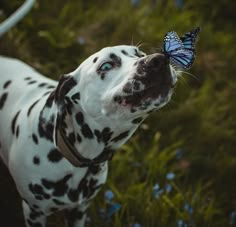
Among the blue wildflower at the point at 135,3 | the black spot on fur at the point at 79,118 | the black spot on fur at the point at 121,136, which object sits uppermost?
the black spot on fur at the point at 79,118

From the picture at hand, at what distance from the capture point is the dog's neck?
229 centimetres

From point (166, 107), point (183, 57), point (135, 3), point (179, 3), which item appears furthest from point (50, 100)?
point (179, 3)

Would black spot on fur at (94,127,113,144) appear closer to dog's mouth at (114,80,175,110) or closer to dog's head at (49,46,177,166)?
dog's head at (49,46,177,166)

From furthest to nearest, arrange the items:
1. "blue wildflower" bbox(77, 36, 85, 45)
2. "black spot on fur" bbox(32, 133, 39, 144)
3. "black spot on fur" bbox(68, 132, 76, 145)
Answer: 1. "blue wildflower" bbox(77, 36, 85, 45)
2. "black spot on fur" bbox(32, 133, 39, 144)
3. "black spot on fur" bbox(68, 132, 76, 145)

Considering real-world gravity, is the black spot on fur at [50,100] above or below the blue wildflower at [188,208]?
above

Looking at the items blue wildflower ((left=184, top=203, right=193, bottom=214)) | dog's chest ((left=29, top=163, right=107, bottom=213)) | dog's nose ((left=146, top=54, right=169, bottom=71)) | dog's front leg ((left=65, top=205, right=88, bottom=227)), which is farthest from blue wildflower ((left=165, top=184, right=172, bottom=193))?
dog's nose ((left=146, top=54, right=169, bottom=71))

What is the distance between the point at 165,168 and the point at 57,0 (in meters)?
1.90

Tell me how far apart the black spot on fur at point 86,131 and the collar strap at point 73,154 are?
0.28ft

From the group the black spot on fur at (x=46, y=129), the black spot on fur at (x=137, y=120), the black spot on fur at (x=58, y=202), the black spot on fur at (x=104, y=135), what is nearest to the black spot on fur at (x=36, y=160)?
the black spot on fur at (x=46, y=129)

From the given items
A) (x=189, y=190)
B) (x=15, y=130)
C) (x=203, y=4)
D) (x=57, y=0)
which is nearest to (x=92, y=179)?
(x=15, y=130)

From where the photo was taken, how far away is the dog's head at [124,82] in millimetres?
1969

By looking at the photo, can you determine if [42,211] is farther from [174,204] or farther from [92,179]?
[174,204]

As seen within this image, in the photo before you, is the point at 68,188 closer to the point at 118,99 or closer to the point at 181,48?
the point at 118,99

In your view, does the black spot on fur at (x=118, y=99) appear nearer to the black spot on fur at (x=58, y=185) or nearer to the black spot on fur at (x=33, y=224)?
the black spot on fur at (x=58, y=185)
